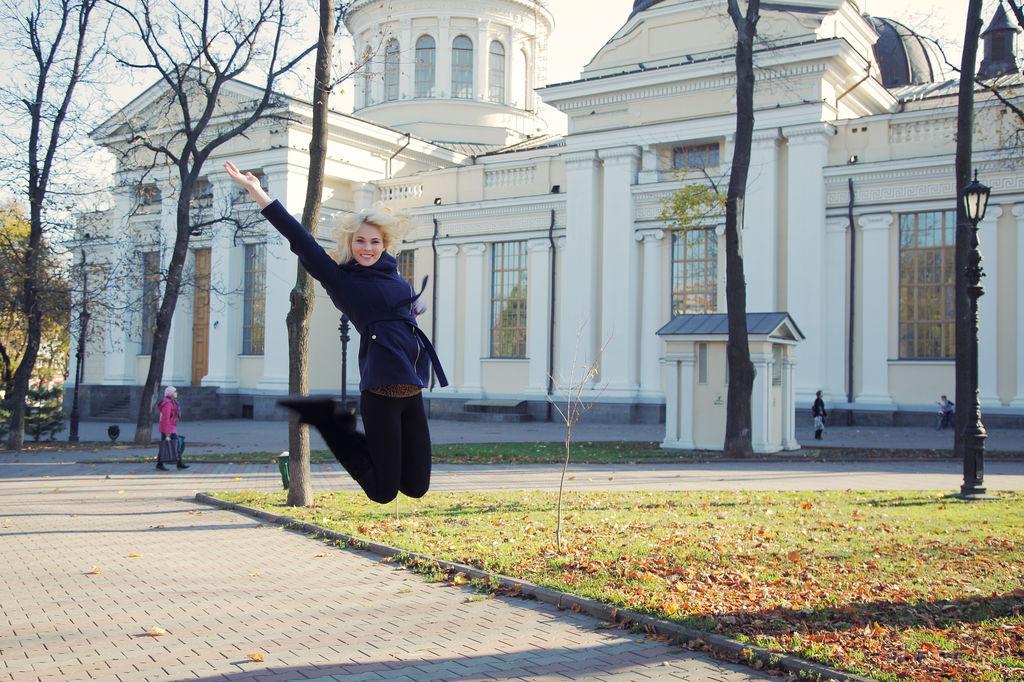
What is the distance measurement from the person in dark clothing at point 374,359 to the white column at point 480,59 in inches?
2048

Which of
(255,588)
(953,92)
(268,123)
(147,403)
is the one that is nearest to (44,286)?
(147,403)

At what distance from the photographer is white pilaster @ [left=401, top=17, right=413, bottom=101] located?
55.0 m

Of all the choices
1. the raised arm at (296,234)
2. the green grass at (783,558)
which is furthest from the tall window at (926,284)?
the raised arm at (296,234)

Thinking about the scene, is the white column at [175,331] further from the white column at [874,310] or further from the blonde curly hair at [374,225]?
the blonde curly hair at [374,225]

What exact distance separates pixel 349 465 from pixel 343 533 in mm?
7511

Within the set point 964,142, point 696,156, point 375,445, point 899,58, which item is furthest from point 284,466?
point 899,58

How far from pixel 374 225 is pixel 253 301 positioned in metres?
45.3

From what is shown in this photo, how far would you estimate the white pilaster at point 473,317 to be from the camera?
45219 mm

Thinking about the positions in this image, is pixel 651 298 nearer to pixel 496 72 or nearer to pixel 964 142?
pixel 964 142

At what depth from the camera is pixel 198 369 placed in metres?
50.9

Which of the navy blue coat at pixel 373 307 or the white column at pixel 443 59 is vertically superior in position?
the white column at pixel 443 59

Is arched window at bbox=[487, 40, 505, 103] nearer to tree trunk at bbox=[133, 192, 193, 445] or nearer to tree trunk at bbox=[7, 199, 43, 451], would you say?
tree trunk at bbox=[133, 192, 193, 445]

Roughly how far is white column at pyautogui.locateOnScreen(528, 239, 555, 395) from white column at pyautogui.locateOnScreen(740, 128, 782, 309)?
9389mm

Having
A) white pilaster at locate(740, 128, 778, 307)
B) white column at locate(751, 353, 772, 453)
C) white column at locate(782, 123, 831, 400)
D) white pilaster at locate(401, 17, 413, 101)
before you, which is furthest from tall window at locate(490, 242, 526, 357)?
white column at locate(751, 353, 772, 453)
